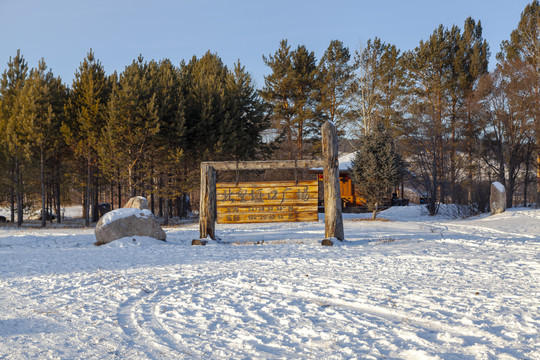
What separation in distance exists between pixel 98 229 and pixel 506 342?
395 inches

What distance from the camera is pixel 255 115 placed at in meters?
26.7

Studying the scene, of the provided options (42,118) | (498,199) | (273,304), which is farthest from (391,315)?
(42,118)

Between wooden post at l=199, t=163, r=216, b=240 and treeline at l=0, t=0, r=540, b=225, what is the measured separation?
1076 cm

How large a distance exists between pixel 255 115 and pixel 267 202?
16.7 metres

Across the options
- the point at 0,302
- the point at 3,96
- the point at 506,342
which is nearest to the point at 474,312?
the point at 506,342

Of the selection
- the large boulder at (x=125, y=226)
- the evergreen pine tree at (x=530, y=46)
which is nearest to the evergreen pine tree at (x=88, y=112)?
the large boulder at (x=125, y=226)

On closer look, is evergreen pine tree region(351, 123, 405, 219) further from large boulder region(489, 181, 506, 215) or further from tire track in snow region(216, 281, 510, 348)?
tire track in snow region(216, 281, 510, 348)

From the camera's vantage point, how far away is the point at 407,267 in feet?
23.5

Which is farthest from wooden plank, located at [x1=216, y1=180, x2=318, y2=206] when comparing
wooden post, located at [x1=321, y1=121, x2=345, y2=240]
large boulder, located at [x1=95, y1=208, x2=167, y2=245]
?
large boulder, located at [x1=95, y1=208, x2=167, y2=245]

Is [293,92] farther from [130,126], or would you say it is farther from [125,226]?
[125,226]

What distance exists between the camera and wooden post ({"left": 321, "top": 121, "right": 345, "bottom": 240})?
10.3 m

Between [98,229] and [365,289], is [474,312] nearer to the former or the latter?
[365,289]

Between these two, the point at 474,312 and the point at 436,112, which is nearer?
the point at 474,312

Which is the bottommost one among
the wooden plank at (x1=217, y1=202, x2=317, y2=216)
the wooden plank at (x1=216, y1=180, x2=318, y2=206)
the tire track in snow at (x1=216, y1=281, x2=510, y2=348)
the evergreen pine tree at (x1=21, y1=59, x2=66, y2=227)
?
the tire track in snow at (x1=216, y1=281, x2=510, y2=348)
